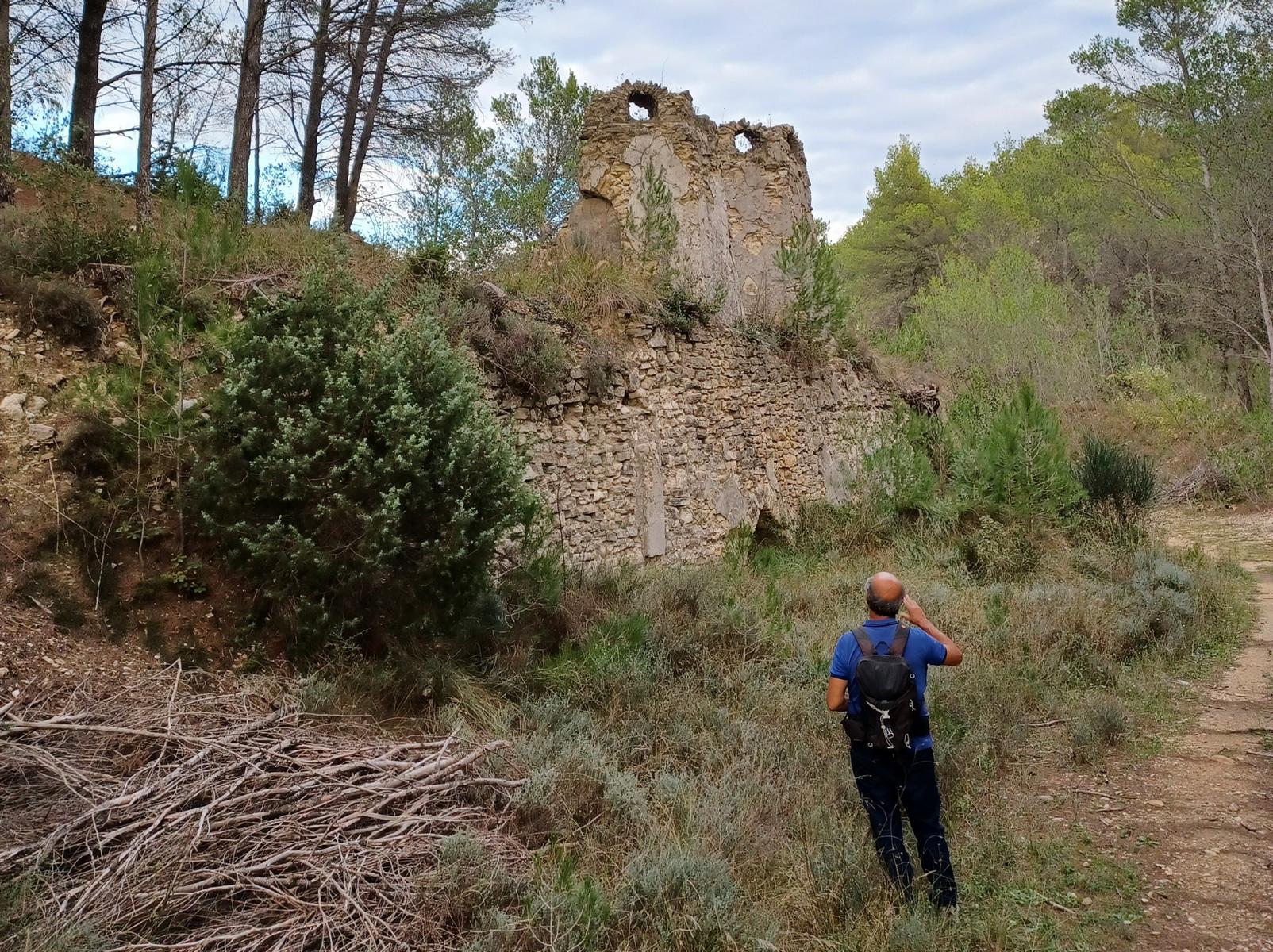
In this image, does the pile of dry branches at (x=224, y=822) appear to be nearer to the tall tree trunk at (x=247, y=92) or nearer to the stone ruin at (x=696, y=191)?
the tall tree trunk at (x=247, y=92)

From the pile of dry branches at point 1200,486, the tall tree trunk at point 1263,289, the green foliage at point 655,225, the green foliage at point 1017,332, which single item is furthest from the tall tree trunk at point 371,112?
the tall tree trunk at point 1263,289

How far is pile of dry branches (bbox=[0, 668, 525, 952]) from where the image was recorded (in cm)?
280

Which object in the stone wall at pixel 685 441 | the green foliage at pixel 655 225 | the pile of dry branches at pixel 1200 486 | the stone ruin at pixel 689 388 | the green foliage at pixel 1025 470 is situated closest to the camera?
the stone wall at pixel 685 441

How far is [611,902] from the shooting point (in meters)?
3.22

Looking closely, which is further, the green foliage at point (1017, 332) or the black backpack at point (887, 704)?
the green foliage at point (1017, 332)

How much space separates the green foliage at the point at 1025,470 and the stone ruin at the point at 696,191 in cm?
381

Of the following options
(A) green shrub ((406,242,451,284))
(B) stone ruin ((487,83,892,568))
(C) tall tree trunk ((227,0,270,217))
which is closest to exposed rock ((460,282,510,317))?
(B) stone ruin ((487,83,892,568))

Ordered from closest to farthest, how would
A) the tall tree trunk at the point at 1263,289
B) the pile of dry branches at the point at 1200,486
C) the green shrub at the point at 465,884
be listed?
the green shrub at the point at 465,884 < the pile of dry branches at the point at 1200,486 < the tall tree trunk at the point at 1263,289

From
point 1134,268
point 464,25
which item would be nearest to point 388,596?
point 464,25

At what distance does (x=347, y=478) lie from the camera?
4824mm

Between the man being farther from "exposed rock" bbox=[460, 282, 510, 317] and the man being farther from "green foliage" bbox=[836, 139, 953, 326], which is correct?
"green foliage" bbox=[836, 139, 953, 326]

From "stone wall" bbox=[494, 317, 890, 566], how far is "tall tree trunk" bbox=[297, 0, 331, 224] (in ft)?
20.9

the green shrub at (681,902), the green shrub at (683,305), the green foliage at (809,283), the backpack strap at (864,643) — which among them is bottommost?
the green shrub at (681,902)

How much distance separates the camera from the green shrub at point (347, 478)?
4652 millimetres
